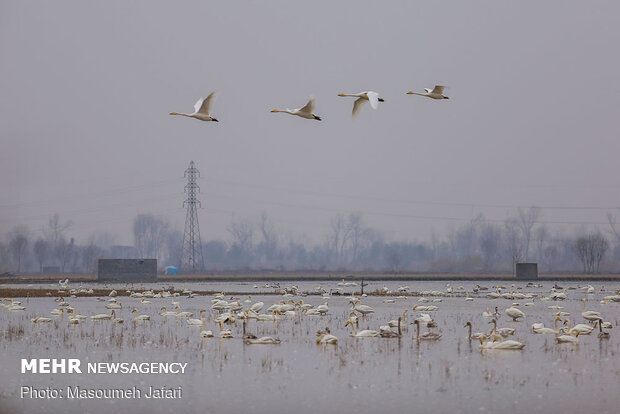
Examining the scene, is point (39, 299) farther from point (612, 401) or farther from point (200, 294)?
point (612, 401)

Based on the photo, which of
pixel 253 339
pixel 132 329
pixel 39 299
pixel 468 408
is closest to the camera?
pixel 468 408

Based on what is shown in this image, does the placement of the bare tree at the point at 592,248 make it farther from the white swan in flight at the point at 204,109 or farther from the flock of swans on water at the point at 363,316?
the white swan in flight at the point at 204,109

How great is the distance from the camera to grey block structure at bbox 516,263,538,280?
88.1 metres

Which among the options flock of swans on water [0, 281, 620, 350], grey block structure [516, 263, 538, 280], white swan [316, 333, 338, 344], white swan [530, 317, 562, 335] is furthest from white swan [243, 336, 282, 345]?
grey block structure [516, 263, 538, 280]

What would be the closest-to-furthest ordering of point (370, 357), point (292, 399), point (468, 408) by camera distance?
point (468, 408) → point (292, 399) → point (370, 357)

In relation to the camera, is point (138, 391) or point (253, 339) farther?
point (253, 339)

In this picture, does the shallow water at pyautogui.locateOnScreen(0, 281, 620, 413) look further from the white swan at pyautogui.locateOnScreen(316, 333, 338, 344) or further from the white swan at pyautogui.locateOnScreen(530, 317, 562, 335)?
the white swan at pyautogui.locateOnScreen(530, 317, 562, 335)

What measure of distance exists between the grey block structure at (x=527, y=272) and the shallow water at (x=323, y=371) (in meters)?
62.4

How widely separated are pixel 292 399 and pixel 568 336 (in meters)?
11.4

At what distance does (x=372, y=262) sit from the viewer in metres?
190

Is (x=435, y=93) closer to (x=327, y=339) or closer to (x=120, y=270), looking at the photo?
(x=327, y=339)

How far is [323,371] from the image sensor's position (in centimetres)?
1742

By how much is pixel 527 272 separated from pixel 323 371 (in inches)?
2982

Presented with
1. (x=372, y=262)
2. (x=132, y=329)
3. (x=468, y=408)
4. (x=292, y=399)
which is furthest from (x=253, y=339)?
(x=372, y=262)
